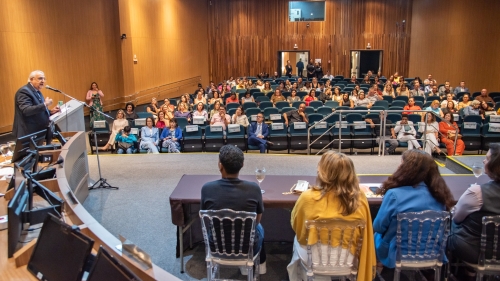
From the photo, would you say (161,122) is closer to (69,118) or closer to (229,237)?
(69,118)

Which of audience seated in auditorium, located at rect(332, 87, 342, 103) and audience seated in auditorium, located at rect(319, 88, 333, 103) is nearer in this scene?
audience seated in auditorium, located at rect(332, 87, 342, 103)

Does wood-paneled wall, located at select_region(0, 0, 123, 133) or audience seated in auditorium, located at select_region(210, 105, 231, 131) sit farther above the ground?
wood-paneled wall, located at select_region(0, 0, 123, 133)

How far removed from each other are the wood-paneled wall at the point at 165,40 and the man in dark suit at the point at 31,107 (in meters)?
8.55

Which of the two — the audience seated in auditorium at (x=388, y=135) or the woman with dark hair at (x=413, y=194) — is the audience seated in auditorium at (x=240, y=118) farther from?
the woman with dark hair at (x=413, y=194)

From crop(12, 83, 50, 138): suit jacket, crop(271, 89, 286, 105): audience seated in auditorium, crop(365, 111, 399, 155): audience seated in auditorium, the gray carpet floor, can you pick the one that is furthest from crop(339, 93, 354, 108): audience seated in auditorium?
crop(12, 83, 50, 138): suit jacket

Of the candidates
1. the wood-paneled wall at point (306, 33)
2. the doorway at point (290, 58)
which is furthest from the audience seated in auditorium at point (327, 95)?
the doorway at point (290, 58)

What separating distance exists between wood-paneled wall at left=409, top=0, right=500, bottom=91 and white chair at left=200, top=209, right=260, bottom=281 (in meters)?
13.8

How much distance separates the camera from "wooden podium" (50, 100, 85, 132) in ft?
17.5

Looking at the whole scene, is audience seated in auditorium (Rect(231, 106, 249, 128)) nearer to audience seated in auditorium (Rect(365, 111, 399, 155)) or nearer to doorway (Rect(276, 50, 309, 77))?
audience seated in auditorium (Rect(365, 111, 399, 155))

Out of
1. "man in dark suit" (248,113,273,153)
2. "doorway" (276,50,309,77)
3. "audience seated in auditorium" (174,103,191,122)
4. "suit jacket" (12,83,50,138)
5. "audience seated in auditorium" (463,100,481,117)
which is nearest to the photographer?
"suit jacket" (12,83,50,138)

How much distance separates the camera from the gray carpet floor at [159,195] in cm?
373

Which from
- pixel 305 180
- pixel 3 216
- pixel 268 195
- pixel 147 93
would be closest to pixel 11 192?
pixel 3 216

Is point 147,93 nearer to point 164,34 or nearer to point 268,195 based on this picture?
point 164,34

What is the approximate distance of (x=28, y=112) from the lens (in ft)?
13.7
